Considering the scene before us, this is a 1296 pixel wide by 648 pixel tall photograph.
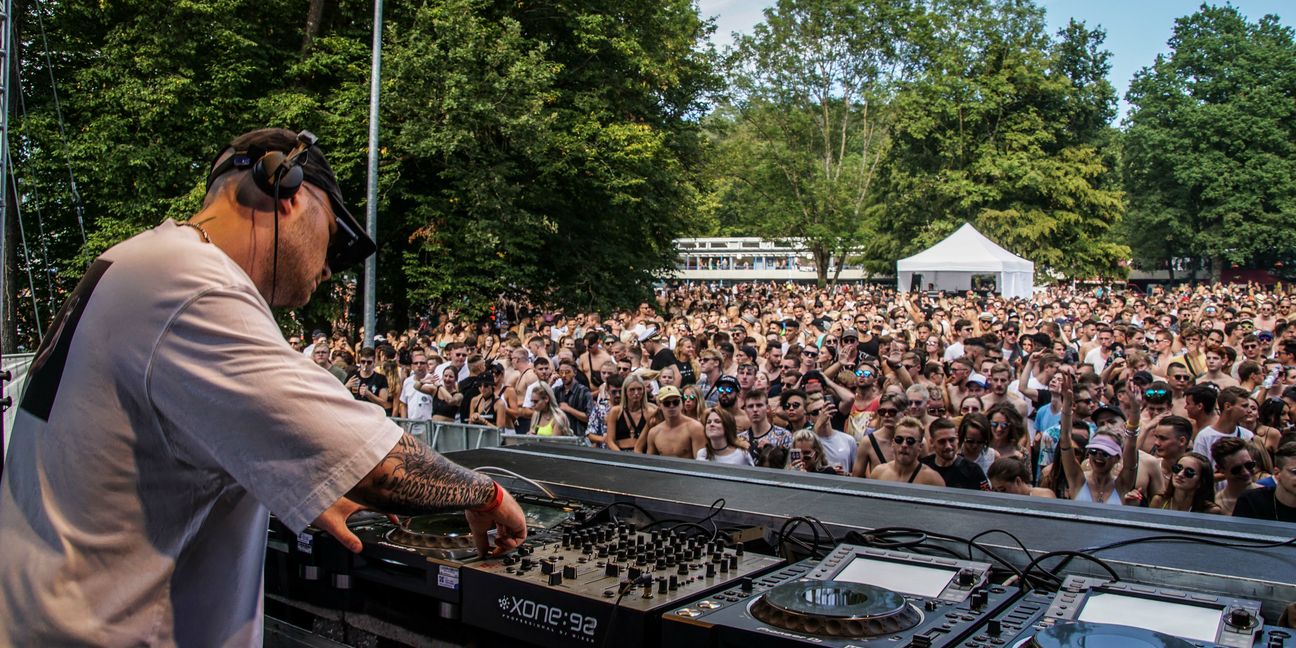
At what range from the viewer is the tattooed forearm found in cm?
150

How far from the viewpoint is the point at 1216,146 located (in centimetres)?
5031

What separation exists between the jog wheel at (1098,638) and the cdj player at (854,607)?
18cm

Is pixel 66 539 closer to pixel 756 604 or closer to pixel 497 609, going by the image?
pixel 497 609

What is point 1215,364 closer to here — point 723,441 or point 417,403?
point 723,441

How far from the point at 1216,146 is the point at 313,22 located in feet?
158

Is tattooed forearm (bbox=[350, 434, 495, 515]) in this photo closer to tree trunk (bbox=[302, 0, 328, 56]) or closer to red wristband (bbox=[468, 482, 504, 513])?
red wristband (bbox=[468, 482, 504, 513])

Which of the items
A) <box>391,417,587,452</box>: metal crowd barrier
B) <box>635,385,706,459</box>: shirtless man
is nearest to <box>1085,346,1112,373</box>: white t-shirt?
<box>635,385,706,459</box>: shirtless man

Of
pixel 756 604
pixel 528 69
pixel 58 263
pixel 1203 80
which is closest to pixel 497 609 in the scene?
pixel 756 604

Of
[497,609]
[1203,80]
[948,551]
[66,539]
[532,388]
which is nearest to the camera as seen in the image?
[66,539]

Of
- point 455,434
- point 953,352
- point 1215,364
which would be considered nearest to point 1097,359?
point 953,352

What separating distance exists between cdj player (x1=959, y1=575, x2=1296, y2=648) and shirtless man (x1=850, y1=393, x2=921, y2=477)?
4.91m

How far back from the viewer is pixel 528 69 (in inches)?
752

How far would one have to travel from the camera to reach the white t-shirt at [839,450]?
7219mm

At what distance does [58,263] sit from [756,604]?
2123 centimetres
